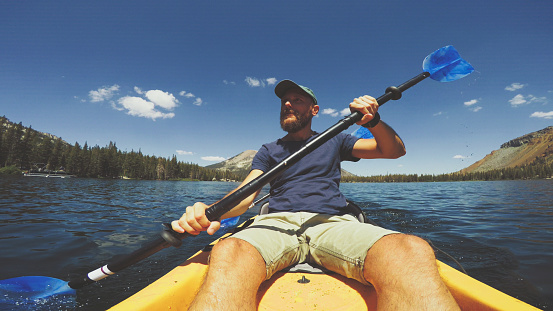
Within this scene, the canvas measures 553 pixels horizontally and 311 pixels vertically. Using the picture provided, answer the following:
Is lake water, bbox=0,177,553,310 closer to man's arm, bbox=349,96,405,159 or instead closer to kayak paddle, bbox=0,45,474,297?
kayak paddle, bbox=0,45,474,297

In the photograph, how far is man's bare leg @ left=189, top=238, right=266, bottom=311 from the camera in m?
1.52

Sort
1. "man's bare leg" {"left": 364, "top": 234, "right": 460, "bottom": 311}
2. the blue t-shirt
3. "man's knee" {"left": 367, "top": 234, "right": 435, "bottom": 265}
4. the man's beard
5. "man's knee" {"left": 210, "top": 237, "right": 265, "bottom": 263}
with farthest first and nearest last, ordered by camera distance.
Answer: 1. the man's beard
2. the blue t-shirt
3. "man's knee" {"left": 210, "top": 237, "right": 265, "bottom": 263}
4. "man's knee" {"left": 367, "top": 234, "right": 435, "bottom": 265}
5. "man's bare leg" {"left": 364, "top": 234, "right": 460, "bottom": 311}

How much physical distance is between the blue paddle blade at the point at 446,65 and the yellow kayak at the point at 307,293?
2827mm

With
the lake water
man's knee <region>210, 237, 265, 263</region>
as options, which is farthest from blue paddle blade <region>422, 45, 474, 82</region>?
man's knee <region>210, 237, 265, 263</region>

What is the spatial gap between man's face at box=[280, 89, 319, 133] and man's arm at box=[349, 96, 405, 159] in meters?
0.97

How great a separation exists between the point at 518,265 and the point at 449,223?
173 inches

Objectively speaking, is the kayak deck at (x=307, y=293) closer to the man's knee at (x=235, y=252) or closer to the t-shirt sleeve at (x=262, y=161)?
the man's knee at (x=235, y=252)

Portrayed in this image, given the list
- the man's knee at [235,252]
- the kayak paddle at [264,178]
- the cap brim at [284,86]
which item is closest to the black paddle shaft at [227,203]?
the kayak paddle at [264,178]

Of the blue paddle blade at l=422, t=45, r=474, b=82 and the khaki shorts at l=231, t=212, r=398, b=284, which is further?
the blue paddle blade at l=422, t=45, r=474, b=82

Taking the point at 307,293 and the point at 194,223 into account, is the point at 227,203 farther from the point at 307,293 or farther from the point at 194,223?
the point at 307,293

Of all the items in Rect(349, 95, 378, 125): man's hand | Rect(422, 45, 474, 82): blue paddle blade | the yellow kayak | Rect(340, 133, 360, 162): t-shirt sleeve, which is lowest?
the yellow kayak

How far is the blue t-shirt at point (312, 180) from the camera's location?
2926 millimetres

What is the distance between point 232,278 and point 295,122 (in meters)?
2.60

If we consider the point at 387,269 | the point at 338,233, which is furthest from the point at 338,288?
the point at 387,269
